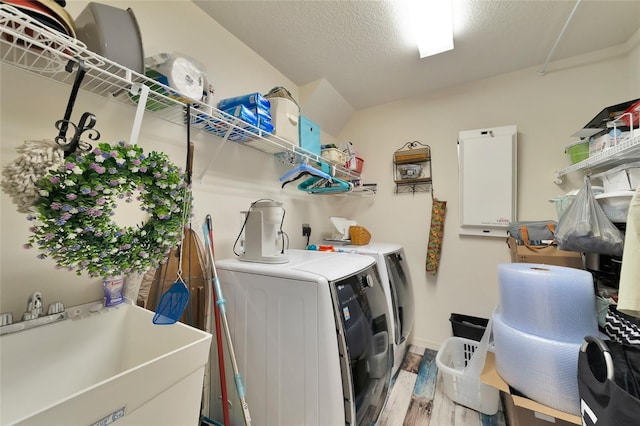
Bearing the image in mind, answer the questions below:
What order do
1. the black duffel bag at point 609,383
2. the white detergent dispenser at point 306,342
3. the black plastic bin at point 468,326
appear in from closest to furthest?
the black duffel bag at point 609,383, the white detergent dispenser at point 306,342, the black plastic bin at point 468,326

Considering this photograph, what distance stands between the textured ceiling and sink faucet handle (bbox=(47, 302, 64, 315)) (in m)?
1.82

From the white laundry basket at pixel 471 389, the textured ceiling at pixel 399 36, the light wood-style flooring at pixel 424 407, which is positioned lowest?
the light wood-style flooring at pixel 424 407

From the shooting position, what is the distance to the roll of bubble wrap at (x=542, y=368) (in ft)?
3.51

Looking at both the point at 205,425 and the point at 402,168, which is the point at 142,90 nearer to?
the point at 205,425

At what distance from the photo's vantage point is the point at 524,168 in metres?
2.21

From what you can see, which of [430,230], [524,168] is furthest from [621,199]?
[430,230]

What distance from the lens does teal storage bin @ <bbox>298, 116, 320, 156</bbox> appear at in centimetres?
195

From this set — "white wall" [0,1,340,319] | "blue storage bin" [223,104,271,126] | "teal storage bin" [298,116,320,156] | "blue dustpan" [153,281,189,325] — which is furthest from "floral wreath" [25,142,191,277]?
"teal storage bin" [298,116,320,156]

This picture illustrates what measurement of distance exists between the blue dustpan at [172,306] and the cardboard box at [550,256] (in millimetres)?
2161

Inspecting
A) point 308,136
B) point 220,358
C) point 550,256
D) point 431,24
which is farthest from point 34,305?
point 550,256

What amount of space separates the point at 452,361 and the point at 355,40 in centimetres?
279

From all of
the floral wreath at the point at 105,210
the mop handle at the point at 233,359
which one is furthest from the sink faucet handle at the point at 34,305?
the mop handle at the point at 233,359

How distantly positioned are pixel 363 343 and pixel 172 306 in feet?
2.87

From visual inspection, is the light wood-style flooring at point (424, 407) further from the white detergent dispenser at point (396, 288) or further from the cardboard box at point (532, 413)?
the cardboard box at point (532, 413)
